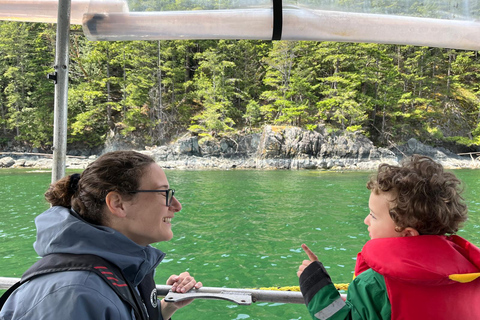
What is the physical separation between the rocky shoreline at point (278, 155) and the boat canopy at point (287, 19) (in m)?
22.6

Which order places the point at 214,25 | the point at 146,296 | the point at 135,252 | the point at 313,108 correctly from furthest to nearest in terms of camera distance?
the point at 313,108
the point at 214,25
the point at 146,296
the point at 135,252

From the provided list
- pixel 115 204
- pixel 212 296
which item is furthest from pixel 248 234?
pixel 115 204

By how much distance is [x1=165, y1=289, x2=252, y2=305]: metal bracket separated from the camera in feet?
3.67

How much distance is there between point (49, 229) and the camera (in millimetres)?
772

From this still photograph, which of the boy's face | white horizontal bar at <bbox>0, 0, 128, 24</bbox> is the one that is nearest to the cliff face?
white horizontal bar at <bbox>0, 0, 128, 24</bbox>

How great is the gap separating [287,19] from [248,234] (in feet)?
23.7

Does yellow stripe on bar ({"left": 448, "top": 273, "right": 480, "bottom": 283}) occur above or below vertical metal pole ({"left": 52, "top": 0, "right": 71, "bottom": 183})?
below

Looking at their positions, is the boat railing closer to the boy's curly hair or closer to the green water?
the boy's curly hair

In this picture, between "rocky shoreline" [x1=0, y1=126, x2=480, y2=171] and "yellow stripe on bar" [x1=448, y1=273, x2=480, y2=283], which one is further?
"rocky shoreline" [x1=0, y1=126, x2=480, y2=171]

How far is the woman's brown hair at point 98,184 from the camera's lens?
892 millimetres

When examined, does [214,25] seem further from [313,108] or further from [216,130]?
[313,108]

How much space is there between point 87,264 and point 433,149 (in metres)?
30.2

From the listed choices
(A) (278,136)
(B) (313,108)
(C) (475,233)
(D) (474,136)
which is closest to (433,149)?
(D) (474,136)

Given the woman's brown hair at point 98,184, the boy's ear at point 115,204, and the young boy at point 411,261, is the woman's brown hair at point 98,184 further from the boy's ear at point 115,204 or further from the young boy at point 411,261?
the young boy at point 411,261
